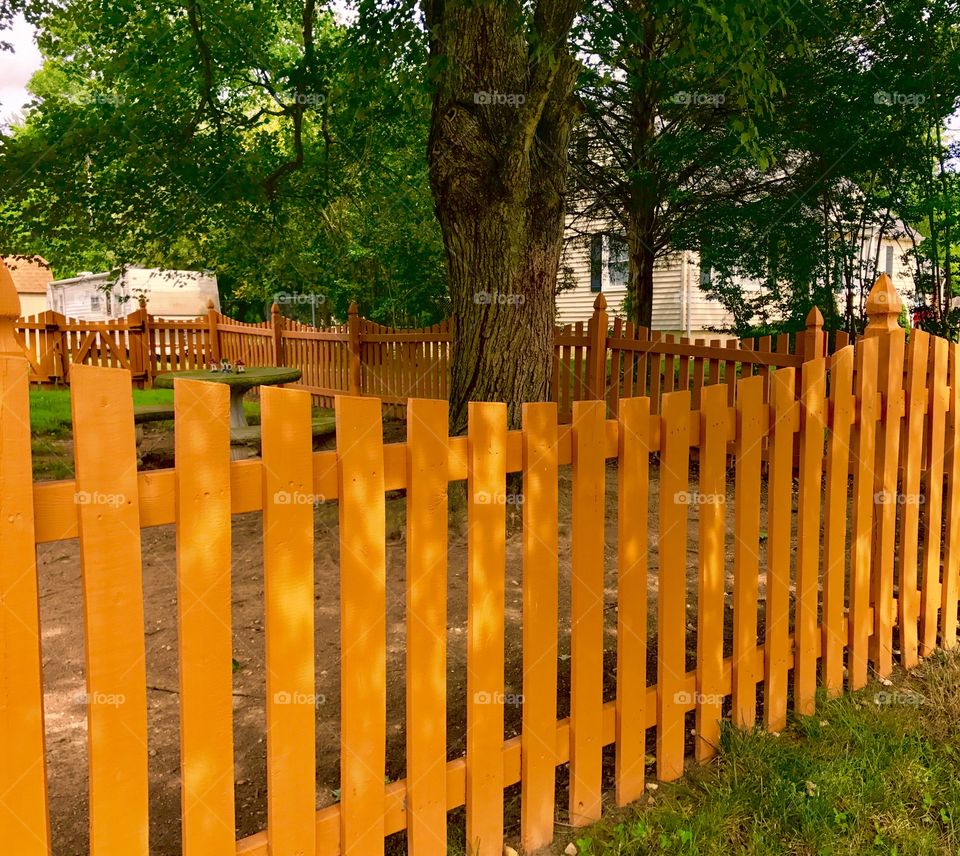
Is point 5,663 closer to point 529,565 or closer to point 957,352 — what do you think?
point 529,565

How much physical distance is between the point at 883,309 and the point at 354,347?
32.0 feet

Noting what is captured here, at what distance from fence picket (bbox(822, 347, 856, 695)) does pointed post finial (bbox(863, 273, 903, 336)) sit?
1.68 feet

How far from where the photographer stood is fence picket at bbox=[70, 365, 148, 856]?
152 centimetres

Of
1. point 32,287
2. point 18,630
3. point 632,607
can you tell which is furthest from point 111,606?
point 32,287

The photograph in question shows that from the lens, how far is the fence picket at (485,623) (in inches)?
84.2

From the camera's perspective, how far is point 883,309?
139 inches

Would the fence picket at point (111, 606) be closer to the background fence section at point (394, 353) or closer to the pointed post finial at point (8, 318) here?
the pointed post finial at point (8, 318)

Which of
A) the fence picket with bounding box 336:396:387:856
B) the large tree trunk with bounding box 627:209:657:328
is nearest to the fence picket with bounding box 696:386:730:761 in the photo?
the fence picket with bounding box 336:396:387:856

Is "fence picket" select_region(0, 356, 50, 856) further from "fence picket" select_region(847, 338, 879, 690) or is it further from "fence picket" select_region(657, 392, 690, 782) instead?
"fence picket" select_region(847, 338, 879, 690)

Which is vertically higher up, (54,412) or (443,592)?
(443,592)

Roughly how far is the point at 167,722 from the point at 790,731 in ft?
8.34

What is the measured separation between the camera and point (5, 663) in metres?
1.48

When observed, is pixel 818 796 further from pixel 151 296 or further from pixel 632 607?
pixel 151 296

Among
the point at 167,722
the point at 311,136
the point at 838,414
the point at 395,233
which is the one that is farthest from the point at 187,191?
the point at 311,136
